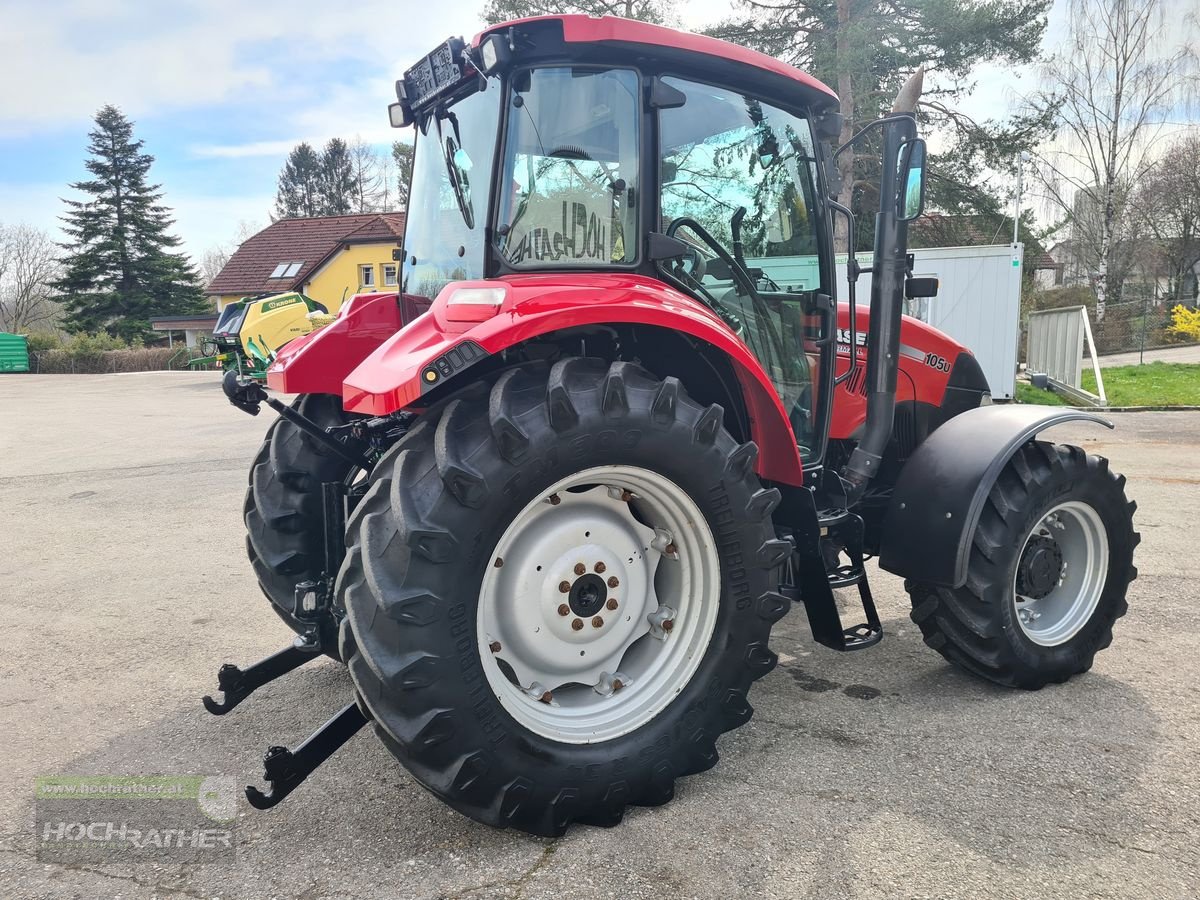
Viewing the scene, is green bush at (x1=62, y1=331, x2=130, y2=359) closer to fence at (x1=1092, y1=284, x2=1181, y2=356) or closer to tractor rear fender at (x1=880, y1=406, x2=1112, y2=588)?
fence at (x1=1092, y1=284, x2=1181, y2=356)

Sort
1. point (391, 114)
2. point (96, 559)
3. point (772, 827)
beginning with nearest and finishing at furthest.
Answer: point (772, 827) → point (391, 114) → point (96, 559)

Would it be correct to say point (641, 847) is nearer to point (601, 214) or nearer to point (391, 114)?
point (601, 214)

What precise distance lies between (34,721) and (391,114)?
2761 mm

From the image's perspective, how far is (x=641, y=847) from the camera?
2490mm

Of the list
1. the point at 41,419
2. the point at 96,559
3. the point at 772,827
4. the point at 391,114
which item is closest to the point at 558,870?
the point at 772,827

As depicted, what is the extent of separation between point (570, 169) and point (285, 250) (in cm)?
4154

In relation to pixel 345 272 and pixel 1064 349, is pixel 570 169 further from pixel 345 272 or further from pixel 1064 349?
pixel 345 272

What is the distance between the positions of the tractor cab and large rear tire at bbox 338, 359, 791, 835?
610 millimetres

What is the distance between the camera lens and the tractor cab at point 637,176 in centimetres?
282

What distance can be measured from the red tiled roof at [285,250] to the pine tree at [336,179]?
18538 mm

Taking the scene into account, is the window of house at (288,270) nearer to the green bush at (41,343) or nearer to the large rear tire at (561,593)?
the green bush at (41,343)

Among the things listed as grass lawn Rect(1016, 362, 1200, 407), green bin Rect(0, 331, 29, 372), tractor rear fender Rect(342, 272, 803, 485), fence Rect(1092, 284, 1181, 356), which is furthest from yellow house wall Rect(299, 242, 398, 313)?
tractor rear fender Rect(342, 272, 803, 485)

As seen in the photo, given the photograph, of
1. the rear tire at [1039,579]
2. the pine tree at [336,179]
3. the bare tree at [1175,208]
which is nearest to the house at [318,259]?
the pine tree at [336,179]

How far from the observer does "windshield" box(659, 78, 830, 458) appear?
310 centimetres
